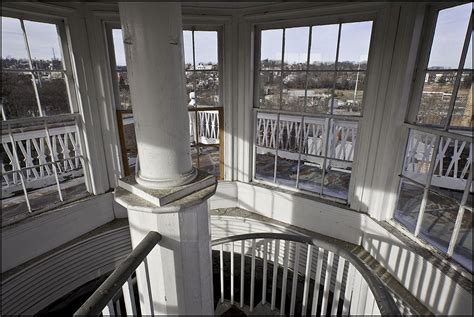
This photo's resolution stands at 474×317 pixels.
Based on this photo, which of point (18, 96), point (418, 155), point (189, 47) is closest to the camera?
point (418, 155)

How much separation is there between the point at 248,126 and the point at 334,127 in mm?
913

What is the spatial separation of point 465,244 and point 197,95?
103 inches

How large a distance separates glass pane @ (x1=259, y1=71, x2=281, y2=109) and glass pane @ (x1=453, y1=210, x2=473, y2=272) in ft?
5.92

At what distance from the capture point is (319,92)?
8.57 feet

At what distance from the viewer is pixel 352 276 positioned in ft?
5.04

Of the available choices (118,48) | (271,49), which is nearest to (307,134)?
(271,49)

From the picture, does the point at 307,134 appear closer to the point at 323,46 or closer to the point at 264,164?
the point at 264,164

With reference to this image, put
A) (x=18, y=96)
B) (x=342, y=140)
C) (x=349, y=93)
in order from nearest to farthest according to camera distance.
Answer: (x=18, y=96), (x=349, y=93), (x=342, y=140)

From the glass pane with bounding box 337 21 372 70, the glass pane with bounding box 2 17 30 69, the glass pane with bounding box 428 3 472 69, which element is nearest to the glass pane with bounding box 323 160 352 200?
the glass pane with bounding box 337 21 372 70

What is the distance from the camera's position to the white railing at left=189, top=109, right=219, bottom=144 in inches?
123

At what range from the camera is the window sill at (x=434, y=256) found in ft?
5.85

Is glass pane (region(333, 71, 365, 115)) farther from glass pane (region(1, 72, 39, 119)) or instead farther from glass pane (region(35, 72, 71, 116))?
glass pane (region(1, 72, 39, 119))

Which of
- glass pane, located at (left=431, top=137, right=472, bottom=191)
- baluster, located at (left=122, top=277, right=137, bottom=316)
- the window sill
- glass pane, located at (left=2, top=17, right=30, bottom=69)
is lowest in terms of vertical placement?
the window sill

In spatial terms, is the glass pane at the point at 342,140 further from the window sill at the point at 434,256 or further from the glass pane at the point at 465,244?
the glass pane at the point at 465,244
